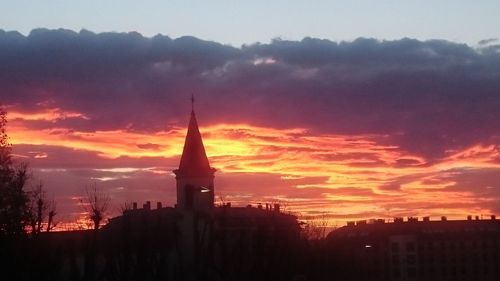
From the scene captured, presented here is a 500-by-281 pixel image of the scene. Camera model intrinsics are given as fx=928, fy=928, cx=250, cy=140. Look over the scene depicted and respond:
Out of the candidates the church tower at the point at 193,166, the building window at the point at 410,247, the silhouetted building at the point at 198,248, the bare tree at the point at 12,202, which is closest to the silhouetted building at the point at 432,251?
the building window at the point at 410,247

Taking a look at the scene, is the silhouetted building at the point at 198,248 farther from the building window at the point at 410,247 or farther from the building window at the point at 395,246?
the building window at the point at 410,247

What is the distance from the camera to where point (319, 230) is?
286 ft

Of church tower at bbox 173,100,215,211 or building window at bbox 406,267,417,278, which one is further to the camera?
building window at bbox 406,267,417,278

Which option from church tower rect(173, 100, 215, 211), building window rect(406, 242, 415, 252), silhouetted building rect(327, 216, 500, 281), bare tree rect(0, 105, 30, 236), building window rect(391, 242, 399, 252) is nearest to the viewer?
bare tree rect(0, 105, 30, 236)

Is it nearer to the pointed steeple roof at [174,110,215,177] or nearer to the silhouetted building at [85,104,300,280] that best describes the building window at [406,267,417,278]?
the pointed steeple roof at [174,110,215,177]

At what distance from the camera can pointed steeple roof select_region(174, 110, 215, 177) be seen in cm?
8931

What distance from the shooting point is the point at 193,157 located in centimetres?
8962

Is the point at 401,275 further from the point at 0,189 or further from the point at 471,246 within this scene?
the point at 0,189

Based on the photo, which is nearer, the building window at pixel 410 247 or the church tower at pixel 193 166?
the church tower at pixel 193 166

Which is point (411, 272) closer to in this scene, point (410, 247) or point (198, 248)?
point (410, 247)

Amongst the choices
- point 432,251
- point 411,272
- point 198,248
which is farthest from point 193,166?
point 432,251

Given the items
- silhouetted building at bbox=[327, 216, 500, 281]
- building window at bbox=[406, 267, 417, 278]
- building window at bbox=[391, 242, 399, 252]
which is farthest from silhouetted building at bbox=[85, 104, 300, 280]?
building window at bbox=[406, 267, 417, 278]

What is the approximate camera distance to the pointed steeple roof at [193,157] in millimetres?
89312

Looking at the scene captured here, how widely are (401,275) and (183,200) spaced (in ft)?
178
